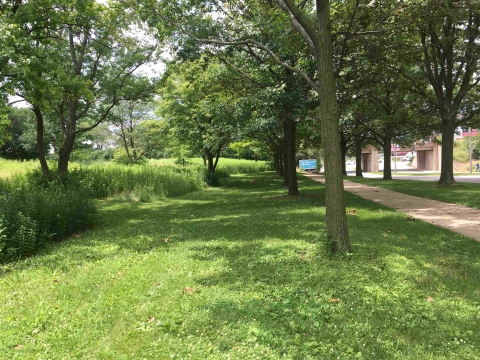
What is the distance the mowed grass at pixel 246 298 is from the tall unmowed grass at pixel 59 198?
451 millimetres

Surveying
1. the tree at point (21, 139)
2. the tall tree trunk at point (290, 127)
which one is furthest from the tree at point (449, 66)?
the tree at point (21, 139)

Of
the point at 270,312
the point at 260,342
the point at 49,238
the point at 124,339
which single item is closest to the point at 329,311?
the point at 270,312

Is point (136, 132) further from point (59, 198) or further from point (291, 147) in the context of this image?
point (59, 198)

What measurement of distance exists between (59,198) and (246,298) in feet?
19.1

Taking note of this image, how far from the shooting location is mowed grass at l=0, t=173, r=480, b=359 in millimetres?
2824

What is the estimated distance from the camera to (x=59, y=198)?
773 cm

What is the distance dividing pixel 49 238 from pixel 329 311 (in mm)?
5581

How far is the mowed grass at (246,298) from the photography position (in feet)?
9.27

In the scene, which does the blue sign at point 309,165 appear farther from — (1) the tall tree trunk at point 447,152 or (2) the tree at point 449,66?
(1) the tall tree trunk at point 447,152

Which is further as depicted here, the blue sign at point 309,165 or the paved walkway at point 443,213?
the blue sign at point 309,165

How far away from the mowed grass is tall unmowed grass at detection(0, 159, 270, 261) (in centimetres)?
45

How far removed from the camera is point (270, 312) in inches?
134

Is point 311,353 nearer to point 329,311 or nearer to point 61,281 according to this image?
point 329,311

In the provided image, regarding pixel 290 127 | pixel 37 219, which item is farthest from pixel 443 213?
pixel 37 219
